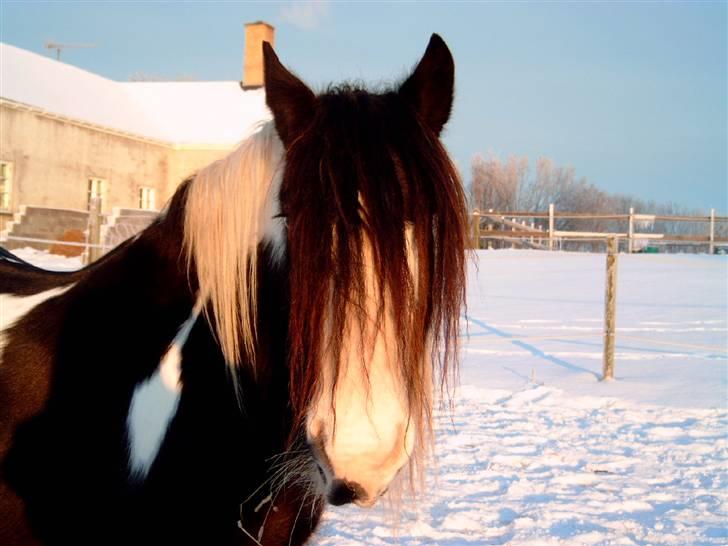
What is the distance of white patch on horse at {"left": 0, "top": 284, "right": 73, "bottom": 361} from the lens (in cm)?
187

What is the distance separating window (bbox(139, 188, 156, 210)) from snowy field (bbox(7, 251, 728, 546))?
729 inches

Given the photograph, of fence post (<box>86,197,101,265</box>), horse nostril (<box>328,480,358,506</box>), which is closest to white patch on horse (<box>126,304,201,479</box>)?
horse nostril (<box>328,480,358,506</box>)

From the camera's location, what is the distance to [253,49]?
26.8m

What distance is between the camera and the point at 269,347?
150 cm

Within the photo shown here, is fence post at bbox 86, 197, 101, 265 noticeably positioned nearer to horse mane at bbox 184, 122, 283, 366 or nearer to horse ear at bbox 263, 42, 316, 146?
horse mane at bbox 184, 122, 283, 366

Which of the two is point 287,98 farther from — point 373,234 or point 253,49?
point 253,49

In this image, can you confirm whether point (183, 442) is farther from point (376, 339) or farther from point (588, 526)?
point (588, 526)

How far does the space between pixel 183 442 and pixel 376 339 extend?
0.59 meters

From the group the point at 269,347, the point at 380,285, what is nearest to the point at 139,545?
the point at 269,347

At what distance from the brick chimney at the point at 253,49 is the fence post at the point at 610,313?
22607 millimetres

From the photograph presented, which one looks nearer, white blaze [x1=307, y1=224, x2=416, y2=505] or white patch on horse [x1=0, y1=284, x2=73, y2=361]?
white blaze [x1=307, y1=224, x2=416, y2=505]

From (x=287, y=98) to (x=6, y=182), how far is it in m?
21.6

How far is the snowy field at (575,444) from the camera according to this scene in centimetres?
331

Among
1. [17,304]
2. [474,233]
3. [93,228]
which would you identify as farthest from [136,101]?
[17,304]
